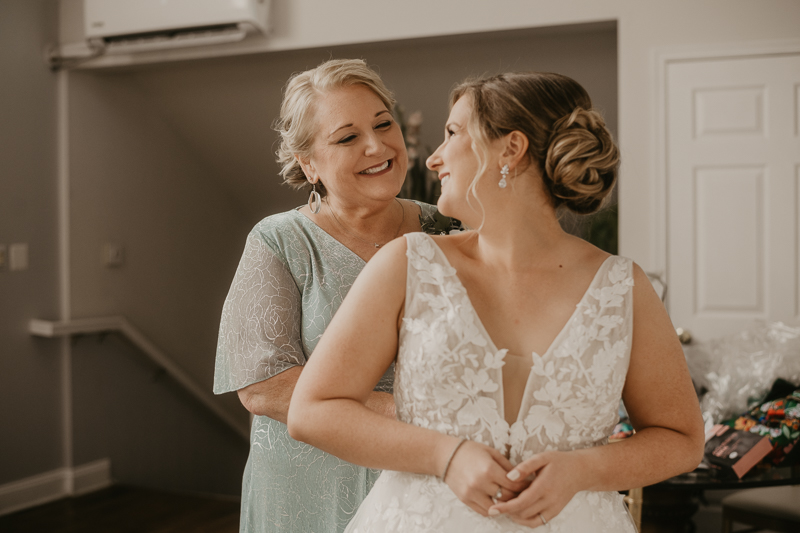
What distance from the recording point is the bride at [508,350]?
95 centimetres

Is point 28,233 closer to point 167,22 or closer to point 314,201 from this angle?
point 167,22

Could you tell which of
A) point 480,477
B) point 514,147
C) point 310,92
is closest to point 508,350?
point 480,477

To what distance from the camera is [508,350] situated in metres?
0.98

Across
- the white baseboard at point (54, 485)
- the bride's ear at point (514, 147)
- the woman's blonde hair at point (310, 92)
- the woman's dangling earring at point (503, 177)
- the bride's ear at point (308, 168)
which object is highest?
the woman's blonde hair at point (310, 92)

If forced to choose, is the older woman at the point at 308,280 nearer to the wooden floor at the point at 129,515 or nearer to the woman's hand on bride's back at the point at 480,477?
the woman's hand on bride's back at the point at 480,477

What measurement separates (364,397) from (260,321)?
0.46m

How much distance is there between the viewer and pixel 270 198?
5223 mm

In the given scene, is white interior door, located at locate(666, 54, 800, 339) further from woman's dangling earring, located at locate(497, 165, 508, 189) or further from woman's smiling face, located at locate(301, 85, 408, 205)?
woman's dangling earring, located at locate(497, 165, 508, 189)

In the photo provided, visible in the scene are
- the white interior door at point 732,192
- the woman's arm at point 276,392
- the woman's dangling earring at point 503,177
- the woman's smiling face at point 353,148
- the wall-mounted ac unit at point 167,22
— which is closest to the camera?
the woman's dangling earring at point 503,177

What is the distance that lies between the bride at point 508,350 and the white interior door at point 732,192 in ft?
7.44

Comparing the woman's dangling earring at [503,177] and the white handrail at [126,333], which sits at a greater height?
the woman's dangling earring at [503,177]

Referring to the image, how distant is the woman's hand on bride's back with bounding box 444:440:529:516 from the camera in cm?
88

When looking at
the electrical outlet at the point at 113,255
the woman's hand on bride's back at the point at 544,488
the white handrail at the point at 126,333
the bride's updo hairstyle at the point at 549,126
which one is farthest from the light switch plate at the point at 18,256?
the woman's hand on bride's back at the point at 544,488

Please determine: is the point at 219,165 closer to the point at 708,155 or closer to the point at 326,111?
the point at 708,155
